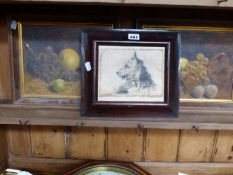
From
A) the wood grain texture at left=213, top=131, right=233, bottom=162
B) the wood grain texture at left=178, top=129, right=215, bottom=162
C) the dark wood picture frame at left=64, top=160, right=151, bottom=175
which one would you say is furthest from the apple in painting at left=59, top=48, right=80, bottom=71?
the wood grain texture at left=213, top=131, right=233, bottom=162

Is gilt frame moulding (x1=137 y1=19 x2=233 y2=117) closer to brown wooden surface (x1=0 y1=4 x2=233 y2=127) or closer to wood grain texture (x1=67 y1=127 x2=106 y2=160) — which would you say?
brown wooden surface (x1=0 y1=4 x2=233 y2=127)

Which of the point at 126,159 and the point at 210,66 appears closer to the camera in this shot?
the point at 210,66

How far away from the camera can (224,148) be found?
1019mm

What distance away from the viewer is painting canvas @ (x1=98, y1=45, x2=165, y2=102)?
2.76 ft

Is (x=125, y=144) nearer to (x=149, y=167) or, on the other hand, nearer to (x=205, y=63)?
(x=149, y=167)

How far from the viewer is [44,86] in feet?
3.00

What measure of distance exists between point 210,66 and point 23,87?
2.40ft

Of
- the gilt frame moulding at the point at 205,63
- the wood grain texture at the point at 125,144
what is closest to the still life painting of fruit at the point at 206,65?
the gilt frame moulding at the point at 205,63

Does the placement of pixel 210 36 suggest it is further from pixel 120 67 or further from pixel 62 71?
pixel 62 71

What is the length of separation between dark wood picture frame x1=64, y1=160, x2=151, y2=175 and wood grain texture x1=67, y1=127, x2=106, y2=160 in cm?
5

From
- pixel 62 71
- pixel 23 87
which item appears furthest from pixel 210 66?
pixel 23 87

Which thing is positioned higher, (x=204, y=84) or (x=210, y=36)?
(x=210, y=36)

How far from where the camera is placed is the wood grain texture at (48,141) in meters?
1.00

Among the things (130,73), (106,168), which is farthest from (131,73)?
(106,168)
